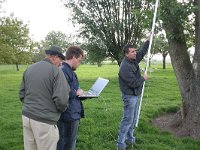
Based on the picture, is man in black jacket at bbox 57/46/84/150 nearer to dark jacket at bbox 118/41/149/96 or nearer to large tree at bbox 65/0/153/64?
dark jacket at bbox 118/41/149/96

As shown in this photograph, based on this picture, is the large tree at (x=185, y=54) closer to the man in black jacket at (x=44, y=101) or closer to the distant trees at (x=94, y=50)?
the man in black jacket at (x=44, y=101)

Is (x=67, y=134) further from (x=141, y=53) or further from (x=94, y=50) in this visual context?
(x=94, y=50)

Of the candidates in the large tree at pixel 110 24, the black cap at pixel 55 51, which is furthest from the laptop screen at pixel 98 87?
the large tree at pixel 110 24

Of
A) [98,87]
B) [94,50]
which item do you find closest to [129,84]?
[98,87]

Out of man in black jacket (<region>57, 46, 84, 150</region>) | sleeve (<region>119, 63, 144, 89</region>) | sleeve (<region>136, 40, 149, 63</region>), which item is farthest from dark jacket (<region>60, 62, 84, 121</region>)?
sleeve (<region>136, 40, 149, 63</region>)

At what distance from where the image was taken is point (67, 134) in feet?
19.6

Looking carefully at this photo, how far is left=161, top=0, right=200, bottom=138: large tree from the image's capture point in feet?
27.8

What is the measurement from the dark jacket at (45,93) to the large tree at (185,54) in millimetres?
4277

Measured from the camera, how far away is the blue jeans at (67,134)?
586cm

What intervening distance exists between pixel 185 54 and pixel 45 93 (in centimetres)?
550

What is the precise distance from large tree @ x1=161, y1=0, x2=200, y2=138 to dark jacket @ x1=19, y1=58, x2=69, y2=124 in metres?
4.28

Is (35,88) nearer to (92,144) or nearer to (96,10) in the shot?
(92,144)

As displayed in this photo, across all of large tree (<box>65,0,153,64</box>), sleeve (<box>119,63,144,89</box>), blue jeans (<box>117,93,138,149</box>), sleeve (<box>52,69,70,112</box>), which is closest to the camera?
sleeve (<box>52,69,70,112</box>)

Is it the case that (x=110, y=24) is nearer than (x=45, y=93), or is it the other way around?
(x=45, y=93)
